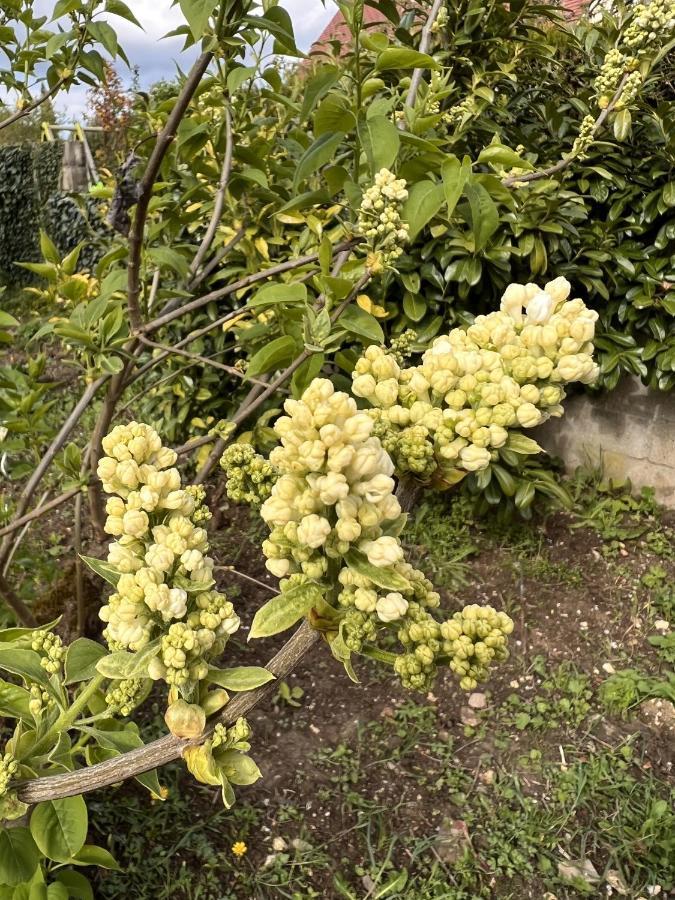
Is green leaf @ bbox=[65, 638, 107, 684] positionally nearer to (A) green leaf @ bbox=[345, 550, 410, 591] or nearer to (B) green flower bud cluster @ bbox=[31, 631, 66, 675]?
(B) green flower bud cluster @ bbox=[31, 631, 66, 675]

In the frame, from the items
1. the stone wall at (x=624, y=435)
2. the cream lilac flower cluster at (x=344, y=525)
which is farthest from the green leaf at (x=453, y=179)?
the stone wall at (x=624, y=435)

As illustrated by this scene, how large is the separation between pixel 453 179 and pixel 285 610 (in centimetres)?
88

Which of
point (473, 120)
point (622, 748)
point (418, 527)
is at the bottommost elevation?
point (622, 748)

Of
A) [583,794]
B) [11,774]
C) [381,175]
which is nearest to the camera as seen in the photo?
[11,774]

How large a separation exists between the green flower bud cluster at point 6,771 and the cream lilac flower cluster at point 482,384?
26.0 inches

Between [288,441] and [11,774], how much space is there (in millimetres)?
655

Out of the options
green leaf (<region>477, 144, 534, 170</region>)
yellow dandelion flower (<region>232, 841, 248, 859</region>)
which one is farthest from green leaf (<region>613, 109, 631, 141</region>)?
yellow dandelion flower (<region>232, 841, 248, 859</region>)

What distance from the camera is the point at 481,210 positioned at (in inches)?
53.1

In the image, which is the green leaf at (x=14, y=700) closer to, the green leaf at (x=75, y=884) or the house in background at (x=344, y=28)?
the green leaf at (x=75, y=884)

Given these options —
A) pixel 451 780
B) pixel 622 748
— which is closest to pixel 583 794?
pixel 622 748

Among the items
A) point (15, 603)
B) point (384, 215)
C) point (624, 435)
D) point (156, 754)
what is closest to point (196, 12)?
point (384, 215)

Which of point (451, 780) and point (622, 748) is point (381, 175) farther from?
point (622, 748)

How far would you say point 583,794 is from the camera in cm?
241

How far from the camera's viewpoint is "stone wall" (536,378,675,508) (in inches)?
150
